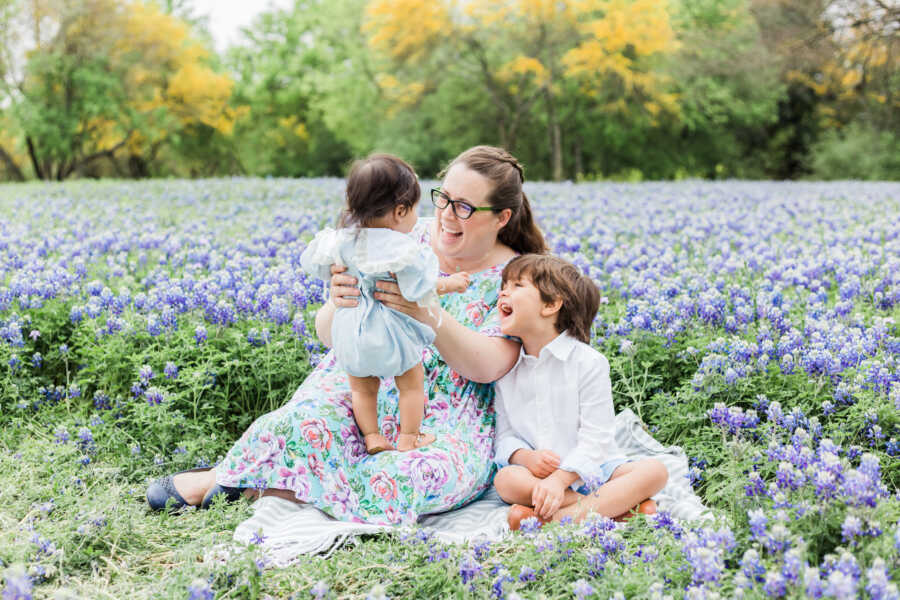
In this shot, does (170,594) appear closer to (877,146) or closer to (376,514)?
(376,514)

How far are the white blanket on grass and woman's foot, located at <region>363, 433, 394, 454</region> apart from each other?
14.1 inches

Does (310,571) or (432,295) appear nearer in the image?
(310,571)

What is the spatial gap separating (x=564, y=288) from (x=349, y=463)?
1290mm

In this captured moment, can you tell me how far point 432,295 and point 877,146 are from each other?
34733 mm

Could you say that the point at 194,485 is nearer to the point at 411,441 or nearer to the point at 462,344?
the point at 411,441

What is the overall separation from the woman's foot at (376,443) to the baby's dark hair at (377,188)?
100cm

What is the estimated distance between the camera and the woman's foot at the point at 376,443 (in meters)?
3.56

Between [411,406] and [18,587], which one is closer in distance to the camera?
[18,587]

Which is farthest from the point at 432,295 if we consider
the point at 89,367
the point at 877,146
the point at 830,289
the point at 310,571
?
the point at 877,146

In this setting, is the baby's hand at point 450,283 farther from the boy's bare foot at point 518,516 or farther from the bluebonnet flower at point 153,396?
the bluebonnet flower at point 153,396

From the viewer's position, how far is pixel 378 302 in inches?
134

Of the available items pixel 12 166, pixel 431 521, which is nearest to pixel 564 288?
pixel 431 521

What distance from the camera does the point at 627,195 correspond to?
1399 cm

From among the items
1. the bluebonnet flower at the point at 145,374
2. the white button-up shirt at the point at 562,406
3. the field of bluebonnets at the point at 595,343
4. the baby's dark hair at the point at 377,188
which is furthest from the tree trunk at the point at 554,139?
the baby's dark hair at the point at 377,188
